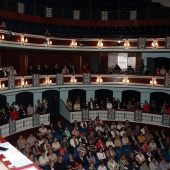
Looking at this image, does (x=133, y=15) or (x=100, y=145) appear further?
(x=133, y=15)

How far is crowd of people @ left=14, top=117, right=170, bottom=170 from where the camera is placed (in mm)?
10766

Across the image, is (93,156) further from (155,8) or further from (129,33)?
(155,8)

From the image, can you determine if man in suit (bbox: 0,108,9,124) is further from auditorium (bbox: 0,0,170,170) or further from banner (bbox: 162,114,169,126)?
banner (bbox: 162,114,169,126)

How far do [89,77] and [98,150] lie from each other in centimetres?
743

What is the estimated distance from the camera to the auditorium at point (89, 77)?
44.6ft

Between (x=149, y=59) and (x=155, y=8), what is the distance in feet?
14.1

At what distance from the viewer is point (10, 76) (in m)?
14.9

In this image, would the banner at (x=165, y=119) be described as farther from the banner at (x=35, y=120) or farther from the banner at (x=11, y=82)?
the banner at (x=11, y=82)

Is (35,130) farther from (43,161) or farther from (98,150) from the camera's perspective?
(43,161)

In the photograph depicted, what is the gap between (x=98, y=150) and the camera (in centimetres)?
1235

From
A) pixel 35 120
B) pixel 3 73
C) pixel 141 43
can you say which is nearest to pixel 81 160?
pixel 35 120

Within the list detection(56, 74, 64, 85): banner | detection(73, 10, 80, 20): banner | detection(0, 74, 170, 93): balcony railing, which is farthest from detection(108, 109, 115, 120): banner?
detection(73, 10, 80, 20): banner

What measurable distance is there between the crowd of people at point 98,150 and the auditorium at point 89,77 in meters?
0.05

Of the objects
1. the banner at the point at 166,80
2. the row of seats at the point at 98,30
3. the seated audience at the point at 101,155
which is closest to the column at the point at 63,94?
the row of seats at the point at 98,30
